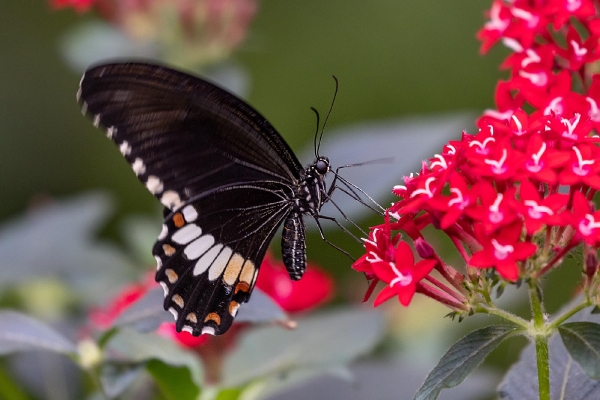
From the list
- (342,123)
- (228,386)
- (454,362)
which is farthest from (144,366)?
(342,123)

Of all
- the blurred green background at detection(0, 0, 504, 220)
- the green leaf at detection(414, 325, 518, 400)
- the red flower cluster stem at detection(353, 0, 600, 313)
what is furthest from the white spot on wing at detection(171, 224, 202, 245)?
the blurred green background at detection(0, 0, 504, 220)

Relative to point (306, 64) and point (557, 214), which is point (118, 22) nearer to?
point (557, 214)

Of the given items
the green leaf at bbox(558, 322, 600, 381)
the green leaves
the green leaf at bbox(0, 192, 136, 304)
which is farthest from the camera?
the green leaf at bbox(0, 192, 136, 304)

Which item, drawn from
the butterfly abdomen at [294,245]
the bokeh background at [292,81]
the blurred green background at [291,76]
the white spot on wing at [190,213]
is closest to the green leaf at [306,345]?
the butterfly abdomen at [294,245]

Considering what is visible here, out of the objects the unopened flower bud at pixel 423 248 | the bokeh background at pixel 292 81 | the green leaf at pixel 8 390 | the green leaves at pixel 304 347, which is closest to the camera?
the unopened flower bud at pixel 423 248

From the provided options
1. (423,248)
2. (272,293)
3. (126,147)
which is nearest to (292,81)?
(272,293)

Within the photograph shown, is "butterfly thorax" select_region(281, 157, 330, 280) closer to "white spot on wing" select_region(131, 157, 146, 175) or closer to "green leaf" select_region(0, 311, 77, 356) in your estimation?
"white spot on wing" select_region(131, 157, 146, 175)

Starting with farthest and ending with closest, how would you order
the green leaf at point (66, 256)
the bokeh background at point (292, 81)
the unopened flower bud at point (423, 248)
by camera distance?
the bokeh background at point (292, 81)
the green leaf at point (66, 256)
the unopened flower bud at point (423, 248)

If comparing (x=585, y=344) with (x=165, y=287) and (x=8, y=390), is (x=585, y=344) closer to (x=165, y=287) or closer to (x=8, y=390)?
(x=165, y=287)

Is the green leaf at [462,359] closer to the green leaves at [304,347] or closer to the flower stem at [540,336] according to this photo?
the flower stem at [540,336]
